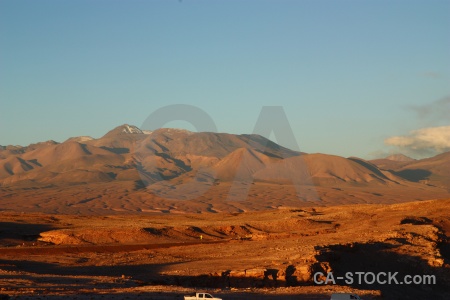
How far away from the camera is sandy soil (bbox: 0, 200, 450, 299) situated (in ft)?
87.6

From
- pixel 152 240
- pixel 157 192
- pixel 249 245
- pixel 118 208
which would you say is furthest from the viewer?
pixel 157 192

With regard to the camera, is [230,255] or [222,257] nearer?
[222,257]

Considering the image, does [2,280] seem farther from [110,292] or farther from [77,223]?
[77,223]

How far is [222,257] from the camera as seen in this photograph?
38812 millimetres

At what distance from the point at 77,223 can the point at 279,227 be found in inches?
785

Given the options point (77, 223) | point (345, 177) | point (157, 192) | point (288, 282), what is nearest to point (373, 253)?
point (288, 282)

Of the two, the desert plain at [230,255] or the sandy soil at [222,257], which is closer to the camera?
the sandy soil at [222,257]

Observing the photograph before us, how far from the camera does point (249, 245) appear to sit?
4372 centimetres

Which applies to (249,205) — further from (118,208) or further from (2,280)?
(2,280)

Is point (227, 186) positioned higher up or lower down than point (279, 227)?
higher up

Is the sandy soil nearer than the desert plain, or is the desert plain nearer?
the sandy soil

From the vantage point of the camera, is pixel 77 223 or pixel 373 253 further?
pixel 77 223

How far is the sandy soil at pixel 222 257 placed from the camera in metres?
26.7

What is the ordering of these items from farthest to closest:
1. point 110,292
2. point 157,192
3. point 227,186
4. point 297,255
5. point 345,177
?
point 345,177 → point 227,186 → point 157,192 → point 297,255 → point 110,292
